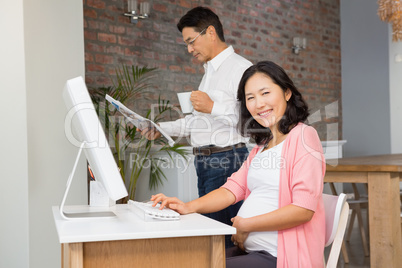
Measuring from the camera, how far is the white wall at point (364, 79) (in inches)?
266

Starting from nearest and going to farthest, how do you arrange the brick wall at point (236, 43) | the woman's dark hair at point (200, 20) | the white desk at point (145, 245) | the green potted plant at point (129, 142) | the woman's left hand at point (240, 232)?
the white desk at point (145, 245) < the woman's left hand at point (240, 232) < the woman's dark hair at point (200, 20) < the green potted plant at point (129, 142) < the brick wall at point (236, 43)

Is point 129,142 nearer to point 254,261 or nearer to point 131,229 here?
point 254,261

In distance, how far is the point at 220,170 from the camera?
7.40 ft

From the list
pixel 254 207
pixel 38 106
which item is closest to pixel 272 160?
pixel 254 207

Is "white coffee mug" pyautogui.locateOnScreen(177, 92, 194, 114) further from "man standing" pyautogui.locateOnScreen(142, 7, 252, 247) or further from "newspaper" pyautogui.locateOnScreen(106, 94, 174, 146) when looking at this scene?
"newspaper" pyautogui.locateOnScreen(106, 94, 174, 146)

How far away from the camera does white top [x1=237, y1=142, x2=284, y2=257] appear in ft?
5.09

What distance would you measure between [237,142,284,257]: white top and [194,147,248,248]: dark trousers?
1.78 ft

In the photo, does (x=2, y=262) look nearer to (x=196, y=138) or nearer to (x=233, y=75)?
(x=196, y=138)

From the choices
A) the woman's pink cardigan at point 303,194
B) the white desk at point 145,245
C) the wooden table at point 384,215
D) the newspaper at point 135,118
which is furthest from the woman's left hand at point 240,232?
the wooden table at point 384,215

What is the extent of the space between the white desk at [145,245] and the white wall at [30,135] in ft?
4.61

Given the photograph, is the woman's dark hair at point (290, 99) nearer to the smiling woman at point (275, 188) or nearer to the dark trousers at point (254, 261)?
the smiling woman at point (275, 188)

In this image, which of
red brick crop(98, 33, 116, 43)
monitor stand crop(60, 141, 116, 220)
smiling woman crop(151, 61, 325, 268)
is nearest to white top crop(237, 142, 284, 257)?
smiling woman crop(151, 61, 325, 268)

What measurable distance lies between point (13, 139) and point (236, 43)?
343 centimetres

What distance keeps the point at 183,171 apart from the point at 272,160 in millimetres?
2459
